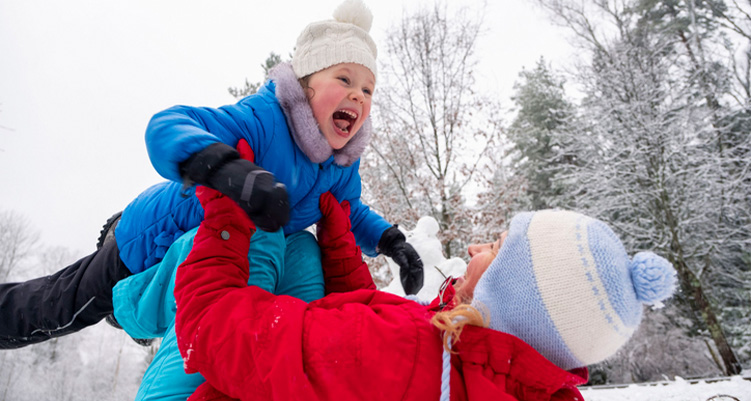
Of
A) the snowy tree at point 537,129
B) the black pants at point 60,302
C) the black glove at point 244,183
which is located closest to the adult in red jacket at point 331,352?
the black glove at point 244,183

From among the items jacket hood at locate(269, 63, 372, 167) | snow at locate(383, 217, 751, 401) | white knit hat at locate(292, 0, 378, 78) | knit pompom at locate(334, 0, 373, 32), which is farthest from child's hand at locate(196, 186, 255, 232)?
snow at locate(383, 217, 751, 401)

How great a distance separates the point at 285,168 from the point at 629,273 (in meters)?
1.38

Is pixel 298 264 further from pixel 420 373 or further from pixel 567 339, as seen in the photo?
pixel 567 339

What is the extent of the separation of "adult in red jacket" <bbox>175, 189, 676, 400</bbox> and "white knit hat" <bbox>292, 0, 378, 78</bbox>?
45.9 inches

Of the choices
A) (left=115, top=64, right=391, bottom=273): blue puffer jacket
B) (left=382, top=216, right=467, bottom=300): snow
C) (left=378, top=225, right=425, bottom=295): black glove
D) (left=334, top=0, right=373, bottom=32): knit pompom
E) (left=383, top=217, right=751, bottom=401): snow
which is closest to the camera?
(left=115, top=64, right=391, bottom=273): blue puffer jacket

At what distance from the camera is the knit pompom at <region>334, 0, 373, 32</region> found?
82.8 inches

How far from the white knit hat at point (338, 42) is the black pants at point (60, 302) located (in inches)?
55.0

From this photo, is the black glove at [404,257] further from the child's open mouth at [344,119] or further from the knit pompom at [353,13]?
the knit pompom at [353,13]

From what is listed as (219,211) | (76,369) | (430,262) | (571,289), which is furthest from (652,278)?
(76,369)

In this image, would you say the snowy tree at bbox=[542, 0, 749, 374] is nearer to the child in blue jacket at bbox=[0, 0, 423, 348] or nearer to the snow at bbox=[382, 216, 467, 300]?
the snow at bbox=[382, 216, 467, 300]

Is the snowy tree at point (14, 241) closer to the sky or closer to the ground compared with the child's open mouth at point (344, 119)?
closer to the ground

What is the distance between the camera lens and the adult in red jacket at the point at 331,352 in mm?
1018

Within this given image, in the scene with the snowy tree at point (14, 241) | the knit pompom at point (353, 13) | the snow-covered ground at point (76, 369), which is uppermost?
the knit pompom at point (353, 13)

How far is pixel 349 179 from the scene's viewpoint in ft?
7.33
